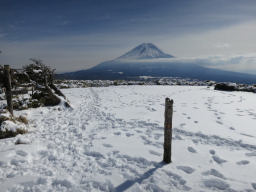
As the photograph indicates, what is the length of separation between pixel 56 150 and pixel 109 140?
5.64ft

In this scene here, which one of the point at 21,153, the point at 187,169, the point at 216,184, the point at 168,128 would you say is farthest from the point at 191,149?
the point at 21,153

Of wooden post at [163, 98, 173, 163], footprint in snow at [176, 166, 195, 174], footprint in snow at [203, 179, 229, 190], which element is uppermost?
wooden post at [163, 98, 173, 163]

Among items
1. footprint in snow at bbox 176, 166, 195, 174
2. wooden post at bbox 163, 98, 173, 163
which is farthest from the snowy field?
wooden post at bbox 163, 98, 173, 163

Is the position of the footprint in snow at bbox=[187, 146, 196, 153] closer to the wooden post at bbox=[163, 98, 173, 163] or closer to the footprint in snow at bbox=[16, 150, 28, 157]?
the wooden post at bbox=[163, 98, 173, 163]

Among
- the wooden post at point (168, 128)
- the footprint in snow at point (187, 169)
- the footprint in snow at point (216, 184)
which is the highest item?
the wooden post at point (168, 128)

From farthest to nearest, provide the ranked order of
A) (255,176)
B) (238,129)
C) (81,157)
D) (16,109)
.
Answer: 1. (16,109)
2. (238,129)
3. (81,157)
4. (255,176)

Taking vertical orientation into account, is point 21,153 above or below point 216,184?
above

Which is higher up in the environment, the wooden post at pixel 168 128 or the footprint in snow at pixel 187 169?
the wooden post at pixel 168 128

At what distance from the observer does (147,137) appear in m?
5.60

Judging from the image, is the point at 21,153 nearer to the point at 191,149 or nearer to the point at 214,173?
the point at 191,149

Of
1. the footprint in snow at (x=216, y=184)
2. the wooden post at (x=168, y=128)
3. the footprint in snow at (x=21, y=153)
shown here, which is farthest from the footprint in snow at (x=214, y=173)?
the footprint in snow at (x=21, y=153)

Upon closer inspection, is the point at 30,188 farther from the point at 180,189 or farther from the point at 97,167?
the point at 180,189

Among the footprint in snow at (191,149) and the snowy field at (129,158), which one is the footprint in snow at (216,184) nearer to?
the snowy field at (129,158)

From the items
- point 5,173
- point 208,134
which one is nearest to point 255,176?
point 208,134
